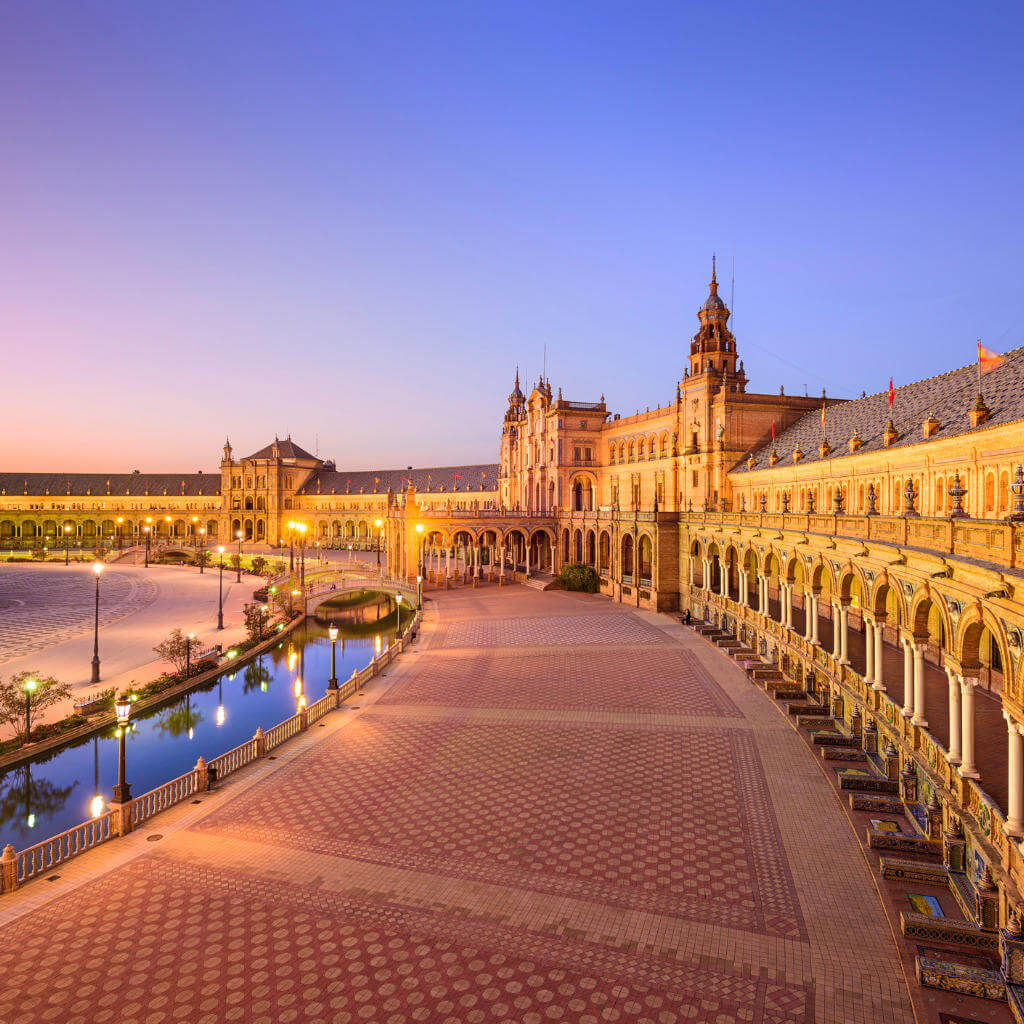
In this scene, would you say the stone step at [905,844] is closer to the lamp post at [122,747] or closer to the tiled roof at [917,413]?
the tiled roof at [917,413]

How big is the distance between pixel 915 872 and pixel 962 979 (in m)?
3.33

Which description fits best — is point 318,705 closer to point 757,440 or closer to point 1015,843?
point 1015,843

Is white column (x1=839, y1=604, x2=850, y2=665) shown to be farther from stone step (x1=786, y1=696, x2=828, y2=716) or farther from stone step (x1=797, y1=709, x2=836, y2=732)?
stone step (x1=797, y1=709, x2=836, y2=732)

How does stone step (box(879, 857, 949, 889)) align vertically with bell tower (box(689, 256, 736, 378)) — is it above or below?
below

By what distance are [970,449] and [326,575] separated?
178 ft

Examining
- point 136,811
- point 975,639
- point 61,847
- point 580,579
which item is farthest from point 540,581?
point 975,639

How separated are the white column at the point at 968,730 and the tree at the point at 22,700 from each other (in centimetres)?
2960

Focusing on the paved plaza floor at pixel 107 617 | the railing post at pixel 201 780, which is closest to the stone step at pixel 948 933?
the railing post at pixel 201 780

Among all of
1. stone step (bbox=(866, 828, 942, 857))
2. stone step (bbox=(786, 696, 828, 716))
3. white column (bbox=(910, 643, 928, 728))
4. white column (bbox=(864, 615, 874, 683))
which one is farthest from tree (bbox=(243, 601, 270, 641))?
stone step (bbox=(866, 828, 942, 857))

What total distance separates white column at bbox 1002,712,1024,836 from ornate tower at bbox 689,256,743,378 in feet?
150

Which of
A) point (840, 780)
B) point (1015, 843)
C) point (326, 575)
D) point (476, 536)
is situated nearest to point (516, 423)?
point (476, 536)

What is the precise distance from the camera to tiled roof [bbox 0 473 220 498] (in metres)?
123

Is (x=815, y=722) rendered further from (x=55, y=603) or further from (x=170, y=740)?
(x=55, y=603)

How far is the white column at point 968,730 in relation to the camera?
1260cm
